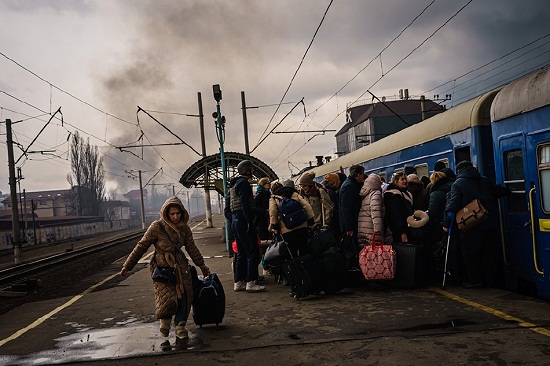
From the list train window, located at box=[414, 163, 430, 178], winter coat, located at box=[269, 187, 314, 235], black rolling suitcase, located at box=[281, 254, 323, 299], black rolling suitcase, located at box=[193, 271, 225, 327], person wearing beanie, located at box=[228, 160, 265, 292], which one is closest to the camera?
black rolling suitcase, located at box=[193, 271, 225, 327]

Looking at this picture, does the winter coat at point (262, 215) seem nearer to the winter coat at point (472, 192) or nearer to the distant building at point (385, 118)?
the winter coat at point (472, 192)

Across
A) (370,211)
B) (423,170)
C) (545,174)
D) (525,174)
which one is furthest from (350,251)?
(423,170)

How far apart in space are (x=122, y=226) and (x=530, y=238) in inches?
4192

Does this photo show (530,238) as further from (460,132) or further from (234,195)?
(234,195)

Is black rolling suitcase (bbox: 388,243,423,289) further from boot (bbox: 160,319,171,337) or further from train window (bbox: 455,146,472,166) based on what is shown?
Result: boot (bbox: 160,319,171,337)

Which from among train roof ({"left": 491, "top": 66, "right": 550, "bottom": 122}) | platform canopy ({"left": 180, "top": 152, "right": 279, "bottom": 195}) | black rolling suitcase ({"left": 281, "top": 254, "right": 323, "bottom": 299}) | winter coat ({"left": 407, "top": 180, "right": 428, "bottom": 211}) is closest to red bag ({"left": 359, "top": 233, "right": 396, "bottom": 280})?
black rolling suitcase ({"left": 281, "top": 254, "right": 323, "bottom": 299})

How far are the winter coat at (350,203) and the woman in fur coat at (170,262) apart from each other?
277 cm

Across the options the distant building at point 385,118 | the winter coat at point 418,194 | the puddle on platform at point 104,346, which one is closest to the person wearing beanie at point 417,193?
the winter coat at point 418,194

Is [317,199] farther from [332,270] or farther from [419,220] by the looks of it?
[419,220]

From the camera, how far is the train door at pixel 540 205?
22.7 ft

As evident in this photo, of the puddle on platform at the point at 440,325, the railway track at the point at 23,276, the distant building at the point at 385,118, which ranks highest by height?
the distant building at the point at 385,118

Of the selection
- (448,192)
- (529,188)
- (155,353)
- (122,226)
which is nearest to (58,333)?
(155,353)

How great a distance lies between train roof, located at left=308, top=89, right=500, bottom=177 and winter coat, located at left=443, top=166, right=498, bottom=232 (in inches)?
51.4

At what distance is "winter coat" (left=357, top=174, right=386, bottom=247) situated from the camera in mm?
8430
